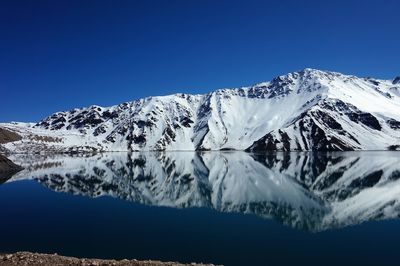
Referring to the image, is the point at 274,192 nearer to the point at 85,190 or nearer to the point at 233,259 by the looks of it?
the point at 85,190

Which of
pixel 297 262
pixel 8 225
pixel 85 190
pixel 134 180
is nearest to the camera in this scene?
pixel 297 262

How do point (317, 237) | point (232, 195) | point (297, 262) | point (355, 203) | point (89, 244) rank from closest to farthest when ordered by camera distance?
point (297, 262)
point (89, 244)
point (317, 237)
point (355, 203)
point (232, 195)

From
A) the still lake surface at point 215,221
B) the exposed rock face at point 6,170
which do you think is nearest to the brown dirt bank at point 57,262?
the still lake surface at point 215,221

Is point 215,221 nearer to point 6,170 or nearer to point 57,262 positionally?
point 57,262

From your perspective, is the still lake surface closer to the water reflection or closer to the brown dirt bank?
the water reflection

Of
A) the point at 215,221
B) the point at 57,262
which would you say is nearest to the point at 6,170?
the point at 215,221

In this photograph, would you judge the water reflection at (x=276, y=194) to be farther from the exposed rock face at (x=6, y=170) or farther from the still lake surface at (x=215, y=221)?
the exposed rock face at (x=6, y=170)

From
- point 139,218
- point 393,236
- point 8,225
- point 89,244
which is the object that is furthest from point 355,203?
point 8,225

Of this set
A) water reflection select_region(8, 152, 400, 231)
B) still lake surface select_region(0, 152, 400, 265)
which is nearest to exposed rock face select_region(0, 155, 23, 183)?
water reflection select_region(8, 152, 400, 231)
